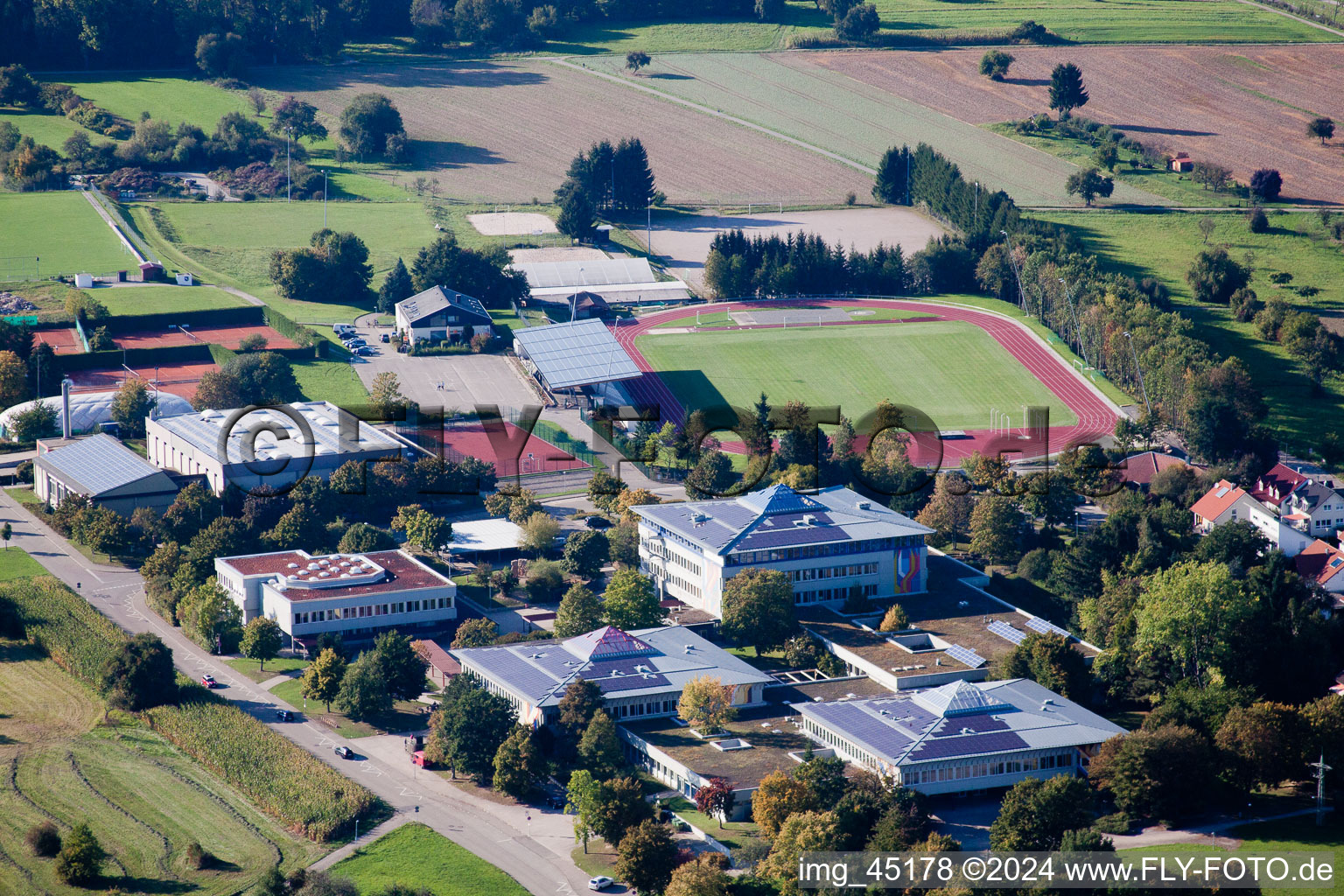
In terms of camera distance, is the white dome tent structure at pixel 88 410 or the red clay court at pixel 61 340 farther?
the red clay court at pixel 61 340

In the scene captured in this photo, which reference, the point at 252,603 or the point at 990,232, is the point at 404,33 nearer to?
the point at 990,232

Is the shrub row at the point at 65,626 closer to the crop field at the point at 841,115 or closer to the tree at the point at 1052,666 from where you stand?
the tree at the point at 1052,666

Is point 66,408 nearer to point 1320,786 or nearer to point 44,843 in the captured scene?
point 44,843

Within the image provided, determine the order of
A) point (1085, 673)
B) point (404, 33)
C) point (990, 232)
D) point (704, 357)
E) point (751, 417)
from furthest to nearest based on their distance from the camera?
1. point (404, 33)
2. point (990, 232)
3. point (704, 357)
4. point (751, 417)
5. point (1085, 673)

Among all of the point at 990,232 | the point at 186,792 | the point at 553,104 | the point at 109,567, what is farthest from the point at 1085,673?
the point at 553,104

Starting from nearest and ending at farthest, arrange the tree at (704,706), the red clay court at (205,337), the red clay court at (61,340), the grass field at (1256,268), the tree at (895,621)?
the tree at (704,706), the tree at (895,621), the grass field at (1256,268), the red clay court at (61,340), the red clay court at (205,337)

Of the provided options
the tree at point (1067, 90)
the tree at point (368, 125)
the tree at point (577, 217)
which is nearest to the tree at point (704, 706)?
the tree at point (577, 217)
